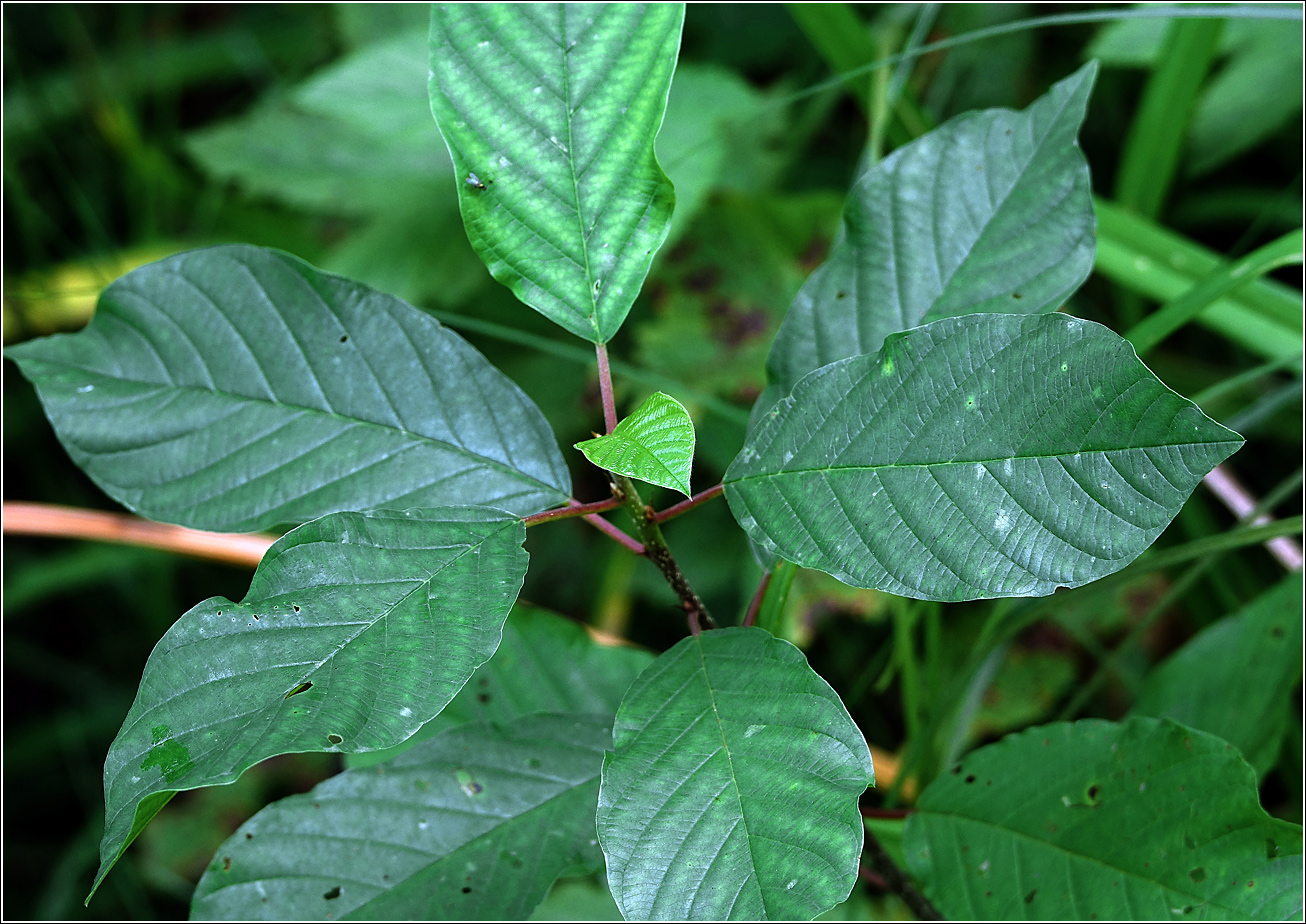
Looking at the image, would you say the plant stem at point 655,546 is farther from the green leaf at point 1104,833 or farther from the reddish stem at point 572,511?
the green leaf at point 1104,833

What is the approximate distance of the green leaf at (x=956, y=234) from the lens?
0.80 metres

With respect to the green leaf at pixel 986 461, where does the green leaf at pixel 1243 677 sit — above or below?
below

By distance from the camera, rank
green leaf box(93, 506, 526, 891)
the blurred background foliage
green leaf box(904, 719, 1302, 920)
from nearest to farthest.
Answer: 1. green leaf box(93, 506, 526, 891)
2. green leaf box(904, 719, 1302, 920)
3. the blurred background foliage

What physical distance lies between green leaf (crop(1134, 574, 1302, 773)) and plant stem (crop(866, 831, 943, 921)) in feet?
1.36

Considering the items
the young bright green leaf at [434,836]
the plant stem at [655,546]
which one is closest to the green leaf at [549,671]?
the young bright green leaf at [434,836]

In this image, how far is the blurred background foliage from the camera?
1355 millimetres

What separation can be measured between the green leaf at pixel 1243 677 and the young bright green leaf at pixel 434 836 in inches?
29.8

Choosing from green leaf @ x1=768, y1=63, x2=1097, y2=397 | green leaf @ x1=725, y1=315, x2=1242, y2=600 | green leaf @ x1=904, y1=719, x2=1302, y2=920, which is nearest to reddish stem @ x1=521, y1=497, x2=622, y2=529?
green leaf @ x1=725, y1=315, x2=1242, y2=600

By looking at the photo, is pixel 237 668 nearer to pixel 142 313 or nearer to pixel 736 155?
pixel 142 313

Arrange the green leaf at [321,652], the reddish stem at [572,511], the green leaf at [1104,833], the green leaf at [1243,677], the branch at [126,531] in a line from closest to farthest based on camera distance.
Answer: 1. the green leaf at [321,652]
2. the reddish stem at [572,511]
3. the green leaf at [1104,833]
4. the green leaf at [1243,677]
5. the branch at [126,531]

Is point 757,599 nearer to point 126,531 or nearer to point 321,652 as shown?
point 321,652

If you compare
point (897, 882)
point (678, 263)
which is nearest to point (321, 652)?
point (897, 882)

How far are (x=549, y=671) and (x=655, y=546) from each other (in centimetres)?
41

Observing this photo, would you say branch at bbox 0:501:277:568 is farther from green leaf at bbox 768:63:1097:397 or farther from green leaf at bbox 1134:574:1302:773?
green leaf at bbox 1134:574:1302:773
